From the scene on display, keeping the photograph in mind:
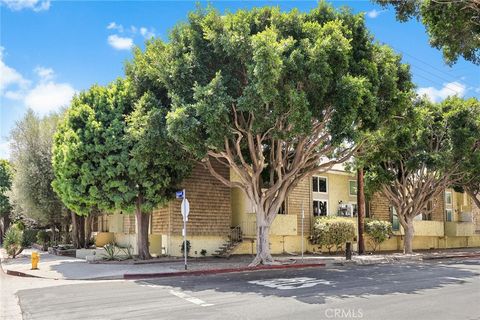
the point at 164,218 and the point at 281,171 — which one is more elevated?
the point at 281,171

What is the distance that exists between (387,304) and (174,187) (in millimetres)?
14830

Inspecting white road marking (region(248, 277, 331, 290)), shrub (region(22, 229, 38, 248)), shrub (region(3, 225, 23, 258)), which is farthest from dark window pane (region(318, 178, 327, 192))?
shrub (region(22, 229, 38, 248))

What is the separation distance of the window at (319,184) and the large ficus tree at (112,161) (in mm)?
11786

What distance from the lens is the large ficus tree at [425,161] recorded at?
95.1 feet

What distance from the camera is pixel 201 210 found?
89.9 ft

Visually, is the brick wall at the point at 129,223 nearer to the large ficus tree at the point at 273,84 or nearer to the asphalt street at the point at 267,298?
the large ficus tree at the point at 273,84

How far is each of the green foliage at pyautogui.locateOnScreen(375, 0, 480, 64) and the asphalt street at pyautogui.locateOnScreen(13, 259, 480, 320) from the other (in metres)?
6.42

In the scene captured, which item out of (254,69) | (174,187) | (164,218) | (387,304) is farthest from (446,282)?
(164,218)

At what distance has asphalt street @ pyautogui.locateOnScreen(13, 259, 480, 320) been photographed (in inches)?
435

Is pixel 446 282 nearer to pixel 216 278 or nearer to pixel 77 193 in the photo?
pixel 216 278

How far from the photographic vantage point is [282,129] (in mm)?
19438

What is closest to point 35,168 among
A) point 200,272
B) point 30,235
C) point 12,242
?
point 12,242

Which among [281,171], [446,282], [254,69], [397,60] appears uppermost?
[397,60]

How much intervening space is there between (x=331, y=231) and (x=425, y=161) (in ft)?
23.3
